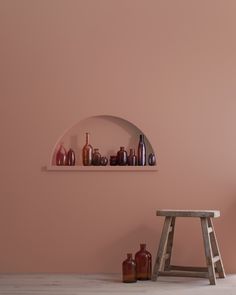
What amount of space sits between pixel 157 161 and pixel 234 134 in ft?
2.35

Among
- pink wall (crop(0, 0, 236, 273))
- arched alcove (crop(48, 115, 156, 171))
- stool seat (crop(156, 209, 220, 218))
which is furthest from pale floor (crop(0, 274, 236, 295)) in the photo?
arched alcove (crop(48, 115, 156, 171))

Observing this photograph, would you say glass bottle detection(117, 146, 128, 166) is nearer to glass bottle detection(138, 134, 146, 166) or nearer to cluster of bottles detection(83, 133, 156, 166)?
cluster of bottles detection(83, 133, 156, 166)

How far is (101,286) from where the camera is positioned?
4012 mm

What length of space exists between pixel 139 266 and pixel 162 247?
0.78ft

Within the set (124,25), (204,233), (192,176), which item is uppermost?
(124,25)

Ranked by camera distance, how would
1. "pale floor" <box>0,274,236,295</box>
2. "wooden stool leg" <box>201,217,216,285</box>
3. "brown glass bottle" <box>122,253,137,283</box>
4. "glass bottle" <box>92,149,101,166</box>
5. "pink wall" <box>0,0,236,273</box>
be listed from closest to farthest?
"pale floor" <box>0,274,236,295</box> < "wooden stool leg" <box>201,217,216,285</box> < "brown glass bottle" <box>122,253,137,283</box> < "pink wall" <box>0,0,236,273</box> < "glass bottle" <box>92,149,101,166</box>

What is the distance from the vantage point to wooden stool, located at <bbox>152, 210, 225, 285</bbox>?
13.5 feet

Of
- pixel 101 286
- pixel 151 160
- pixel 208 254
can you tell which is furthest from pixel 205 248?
pixel 151 160

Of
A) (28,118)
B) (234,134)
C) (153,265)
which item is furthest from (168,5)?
(153,265)

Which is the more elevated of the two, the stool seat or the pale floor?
the stool seat

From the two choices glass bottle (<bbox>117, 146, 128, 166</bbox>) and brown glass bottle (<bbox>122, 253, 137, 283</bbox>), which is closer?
brown glass bottle (<bbox>122, 253, 137, 283</bbox>)

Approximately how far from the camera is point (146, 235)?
4723 millimetres

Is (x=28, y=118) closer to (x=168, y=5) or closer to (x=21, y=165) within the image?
(x=21, y=165)

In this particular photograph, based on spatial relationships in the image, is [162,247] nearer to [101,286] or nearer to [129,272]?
[129,272]
